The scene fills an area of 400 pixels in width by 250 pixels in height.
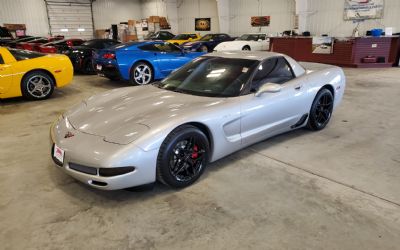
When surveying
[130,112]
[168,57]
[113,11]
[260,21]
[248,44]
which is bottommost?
[130,112]

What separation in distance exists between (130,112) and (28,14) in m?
21.2

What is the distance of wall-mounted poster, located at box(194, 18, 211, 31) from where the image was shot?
22.3 meters

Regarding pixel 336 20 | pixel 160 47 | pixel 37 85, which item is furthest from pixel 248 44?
pixel 37 85

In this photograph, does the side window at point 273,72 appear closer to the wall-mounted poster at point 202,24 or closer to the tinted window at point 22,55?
the tinted window at point 22,55

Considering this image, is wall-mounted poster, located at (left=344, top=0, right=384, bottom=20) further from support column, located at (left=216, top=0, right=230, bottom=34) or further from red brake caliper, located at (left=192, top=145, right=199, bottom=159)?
A: red brake caliper, located at (left=192, top=145, right=199, bottom=159)

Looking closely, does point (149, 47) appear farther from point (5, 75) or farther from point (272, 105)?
point (272, 105)

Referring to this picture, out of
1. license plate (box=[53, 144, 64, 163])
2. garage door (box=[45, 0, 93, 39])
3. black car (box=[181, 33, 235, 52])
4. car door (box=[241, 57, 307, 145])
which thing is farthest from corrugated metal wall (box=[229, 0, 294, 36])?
license plate (box=[53, 144, 64, 163])

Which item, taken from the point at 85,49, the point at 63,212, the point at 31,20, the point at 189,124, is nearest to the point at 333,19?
the point at 85,49

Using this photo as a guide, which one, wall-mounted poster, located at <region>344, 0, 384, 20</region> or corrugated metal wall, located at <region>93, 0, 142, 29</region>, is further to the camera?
corrugated metal wall, located at <region>93, 0, 142, 29</region>

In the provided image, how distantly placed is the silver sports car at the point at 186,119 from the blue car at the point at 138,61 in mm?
4088

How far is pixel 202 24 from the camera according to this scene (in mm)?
22656

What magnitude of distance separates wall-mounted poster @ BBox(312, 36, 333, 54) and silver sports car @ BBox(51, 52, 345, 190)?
8540 mm

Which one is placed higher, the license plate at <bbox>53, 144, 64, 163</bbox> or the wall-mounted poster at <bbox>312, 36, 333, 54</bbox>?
the wall-mounted poster at <bbox>312, 36, 333, 54</bbox>

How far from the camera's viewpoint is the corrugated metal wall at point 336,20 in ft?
46.1
